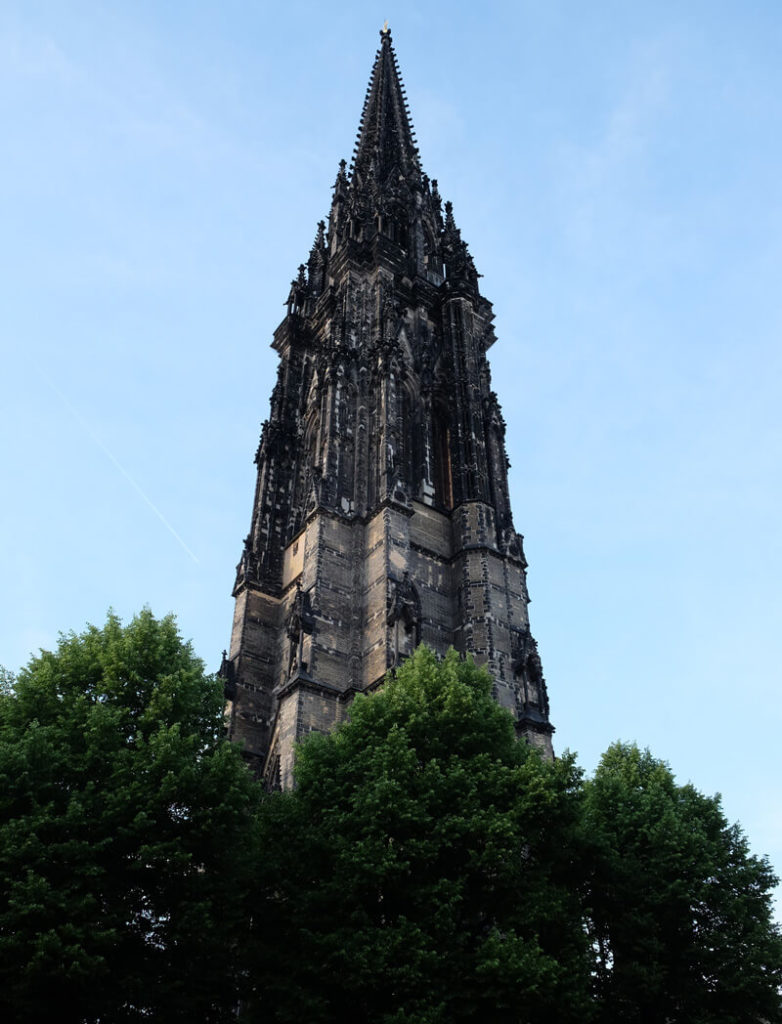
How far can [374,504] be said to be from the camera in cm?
2730

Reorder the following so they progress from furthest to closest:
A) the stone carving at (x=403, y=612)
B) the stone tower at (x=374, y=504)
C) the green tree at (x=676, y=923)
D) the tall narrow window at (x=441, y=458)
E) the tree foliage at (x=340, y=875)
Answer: the tall narrow window at (x=441, y=458)
the stone tower at (x=374, y=504)
the stone carving at (x=403, y=612)
the green tree at (x=676, y=923)
the tree foliage at (x=340, y=875)

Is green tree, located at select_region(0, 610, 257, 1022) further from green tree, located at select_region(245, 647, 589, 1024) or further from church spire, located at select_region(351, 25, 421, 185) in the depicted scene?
church spire, located at select_region(351, 25, 421, 185)

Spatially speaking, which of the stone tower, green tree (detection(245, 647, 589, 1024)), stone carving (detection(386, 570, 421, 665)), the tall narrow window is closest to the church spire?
the stone tower

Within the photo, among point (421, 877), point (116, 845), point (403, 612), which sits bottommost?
point (116, 845)

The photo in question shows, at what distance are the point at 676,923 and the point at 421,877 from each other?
5.72 metres

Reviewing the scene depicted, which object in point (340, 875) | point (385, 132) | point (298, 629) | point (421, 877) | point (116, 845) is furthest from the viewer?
point (385, 132)

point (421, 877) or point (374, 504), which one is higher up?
point (374, 504)

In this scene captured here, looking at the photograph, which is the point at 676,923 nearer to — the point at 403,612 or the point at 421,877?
the point at 421,877

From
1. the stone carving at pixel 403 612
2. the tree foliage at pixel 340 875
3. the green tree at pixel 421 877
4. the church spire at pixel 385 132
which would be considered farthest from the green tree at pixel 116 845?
the church spire at pixel 385 132

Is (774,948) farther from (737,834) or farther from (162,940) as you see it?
(162,940)

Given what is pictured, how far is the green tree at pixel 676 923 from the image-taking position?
53.4ft

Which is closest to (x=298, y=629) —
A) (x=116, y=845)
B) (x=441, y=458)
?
(x=441, y=458)

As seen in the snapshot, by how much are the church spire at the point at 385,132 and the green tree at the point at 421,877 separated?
31.0 meters

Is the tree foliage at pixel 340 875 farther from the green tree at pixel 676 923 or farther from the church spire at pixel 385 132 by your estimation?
the church spire at pixel 385 132
